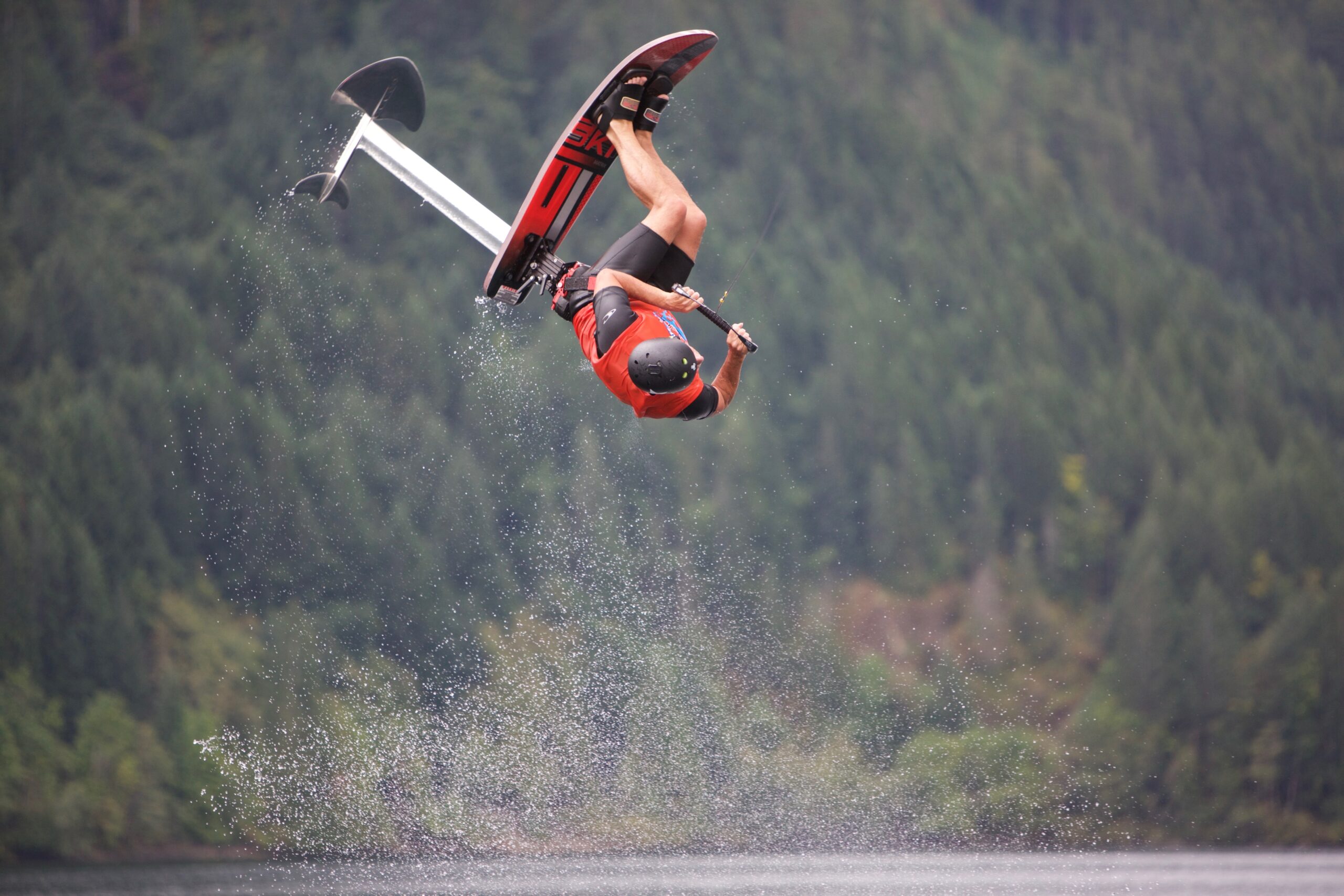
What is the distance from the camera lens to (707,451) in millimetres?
19484

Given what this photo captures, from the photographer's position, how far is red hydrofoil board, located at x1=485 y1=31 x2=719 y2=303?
6.12 meters

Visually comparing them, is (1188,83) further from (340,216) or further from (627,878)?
(627,878)

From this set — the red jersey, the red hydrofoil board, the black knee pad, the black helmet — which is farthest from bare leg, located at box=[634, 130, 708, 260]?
the black helmet

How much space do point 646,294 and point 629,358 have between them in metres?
0.40

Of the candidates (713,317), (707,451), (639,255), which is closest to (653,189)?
(639,255)

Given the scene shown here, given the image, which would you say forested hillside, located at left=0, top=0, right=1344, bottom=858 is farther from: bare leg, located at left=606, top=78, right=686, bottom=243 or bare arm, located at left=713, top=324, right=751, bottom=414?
bare leg, located at left=606, top=78, right=686, bottom=243

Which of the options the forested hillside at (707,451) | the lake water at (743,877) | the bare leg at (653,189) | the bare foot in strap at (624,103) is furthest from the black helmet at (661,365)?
the forested hillside at (707,451)

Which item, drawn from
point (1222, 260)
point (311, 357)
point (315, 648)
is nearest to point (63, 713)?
point (315, 648)

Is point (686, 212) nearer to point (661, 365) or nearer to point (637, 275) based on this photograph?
point (637, 275)

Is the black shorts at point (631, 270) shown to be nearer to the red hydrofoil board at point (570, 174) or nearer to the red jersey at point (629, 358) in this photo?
the red jersey at point (629, 358)

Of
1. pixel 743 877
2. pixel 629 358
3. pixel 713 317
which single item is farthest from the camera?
pixel 743 877

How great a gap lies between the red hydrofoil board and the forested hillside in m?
9.57

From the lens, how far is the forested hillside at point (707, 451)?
16.7 metres

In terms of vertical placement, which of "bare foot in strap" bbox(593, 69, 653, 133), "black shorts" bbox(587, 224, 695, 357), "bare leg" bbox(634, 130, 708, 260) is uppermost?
"bare foot in strap" bbox(593, 69, 653, 133)
